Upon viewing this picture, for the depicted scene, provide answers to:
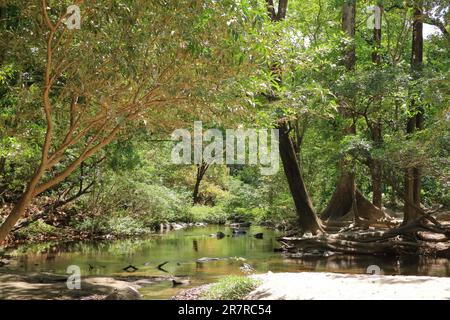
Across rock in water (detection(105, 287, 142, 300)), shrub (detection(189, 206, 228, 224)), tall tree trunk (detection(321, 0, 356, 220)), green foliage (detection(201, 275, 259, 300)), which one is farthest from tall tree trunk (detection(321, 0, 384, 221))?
shrub (detection(189, 206, 228, 224))

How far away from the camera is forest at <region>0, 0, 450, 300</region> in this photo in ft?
24.5

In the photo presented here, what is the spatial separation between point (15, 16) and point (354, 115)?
43.7 ft

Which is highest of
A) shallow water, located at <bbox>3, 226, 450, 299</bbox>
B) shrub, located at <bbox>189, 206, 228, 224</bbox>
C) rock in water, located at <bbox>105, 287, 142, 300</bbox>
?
shrub, located at <bbox>189, 206, 228, 224</bbox>

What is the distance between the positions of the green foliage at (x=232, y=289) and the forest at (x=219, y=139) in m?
0.04

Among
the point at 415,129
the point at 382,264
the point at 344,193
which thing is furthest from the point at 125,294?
the point at 344,193

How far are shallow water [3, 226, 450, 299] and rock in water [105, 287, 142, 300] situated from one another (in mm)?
286

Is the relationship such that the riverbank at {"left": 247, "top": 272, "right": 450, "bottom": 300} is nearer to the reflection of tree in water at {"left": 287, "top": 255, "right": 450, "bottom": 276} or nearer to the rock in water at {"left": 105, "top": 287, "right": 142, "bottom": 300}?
the rock in water at {"left": 105, "top": 287, "right": 142, "bottom": 300}

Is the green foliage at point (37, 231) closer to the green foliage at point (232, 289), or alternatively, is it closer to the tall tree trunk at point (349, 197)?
the tall tree trunk at point (349, 197)

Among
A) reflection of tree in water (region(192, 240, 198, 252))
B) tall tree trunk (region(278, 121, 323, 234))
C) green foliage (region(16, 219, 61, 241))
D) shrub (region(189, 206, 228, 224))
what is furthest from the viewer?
shrub (region(189, 206, 228, 224))

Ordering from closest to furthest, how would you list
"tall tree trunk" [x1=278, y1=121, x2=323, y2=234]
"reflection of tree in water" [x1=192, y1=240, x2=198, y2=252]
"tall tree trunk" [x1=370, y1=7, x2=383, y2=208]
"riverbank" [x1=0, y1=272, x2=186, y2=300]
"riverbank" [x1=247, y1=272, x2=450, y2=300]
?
"riverbank" [x1=247, y1=272, x2=450, y2=300]
"riverbank" [x1=0, y1=272, x2=186, y2=300]
"tall tree trunk" [x1=370, y1=7, x2=383, y2=208]
"tall tree trunk" [x1=278, y1=121, x2=323, y2=234]
"reflection of tree in water" [x1=192, y1=240, x2=198, y2=252]

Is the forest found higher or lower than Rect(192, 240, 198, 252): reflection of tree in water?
higher

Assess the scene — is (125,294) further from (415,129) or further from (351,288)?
(415,129)
